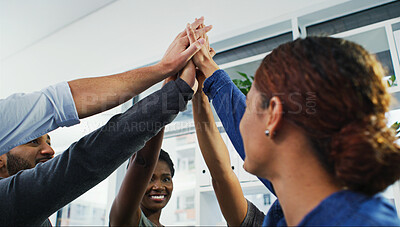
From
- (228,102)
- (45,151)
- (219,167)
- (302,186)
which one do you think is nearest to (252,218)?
(219,167)

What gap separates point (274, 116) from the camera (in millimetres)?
735

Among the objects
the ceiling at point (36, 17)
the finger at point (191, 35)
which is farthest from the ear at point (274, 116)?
the ceiling at point (36, 17)

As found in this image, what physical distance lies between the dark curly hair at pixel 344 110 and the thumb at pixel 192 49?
57cm

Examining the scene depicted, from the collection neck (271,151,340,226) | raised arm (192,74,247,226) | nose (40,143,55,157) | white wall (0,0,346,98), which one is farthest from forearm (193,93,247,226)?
white wall (0,0,346,98)

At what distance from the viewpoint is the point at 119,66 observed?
308cm

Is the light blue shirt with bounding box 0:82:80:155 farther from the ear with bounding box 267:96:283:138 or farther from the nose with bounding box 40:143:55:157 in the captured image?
the nose with bounding box 40:143:55:157

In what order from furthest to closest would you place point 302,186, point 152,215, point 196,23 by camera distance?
1. point 152,215
2. point 196,23
3. point 302,186

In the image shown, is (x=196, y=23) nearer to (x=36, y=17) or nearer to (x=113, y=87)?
(x=113, y=87)

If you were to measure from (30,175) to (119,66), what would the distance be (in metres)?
2.22

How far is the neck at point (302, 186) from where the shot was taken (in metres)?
0.68

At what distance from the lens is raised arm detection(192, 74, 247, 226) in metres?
1.18

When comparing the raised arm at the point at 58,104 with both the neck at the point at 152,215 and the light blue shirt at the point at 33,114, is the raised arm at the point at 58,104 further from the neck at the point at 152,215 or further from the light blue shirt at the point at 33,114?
the neck at the point at 152,215

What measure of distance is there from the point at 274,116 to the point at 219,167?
1.76 ft

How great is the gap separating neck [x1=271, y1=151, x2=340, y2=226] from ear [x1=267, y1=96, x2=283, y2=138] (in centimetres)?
6
